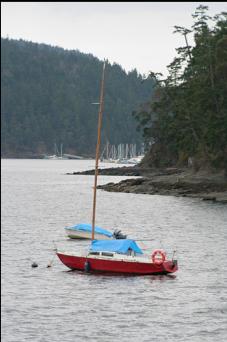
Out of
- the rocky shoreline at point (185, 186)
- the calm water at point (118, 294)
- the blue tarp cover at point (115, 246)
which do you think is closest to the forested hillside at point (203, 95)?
the rocky shoreline at point (185, 186)

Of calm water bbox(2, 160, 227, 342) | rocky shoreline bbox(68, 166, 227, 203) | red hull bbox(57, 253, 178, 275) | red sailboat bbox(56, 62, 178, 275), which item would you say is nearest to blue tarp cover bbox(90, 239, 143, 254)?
red sailboat bbox(56, 62, 178, 275)

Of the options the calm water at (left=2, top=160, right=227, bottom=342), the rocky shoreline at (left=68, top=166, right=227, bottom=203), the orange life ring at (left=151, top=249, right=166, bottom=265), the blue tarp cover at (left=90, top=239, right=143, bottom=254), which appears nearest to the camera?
the calm water at (left=2, top=160, right=227, bottom=342)

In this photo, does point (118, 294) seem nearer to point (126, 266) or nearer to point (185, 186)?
point (126, 266)

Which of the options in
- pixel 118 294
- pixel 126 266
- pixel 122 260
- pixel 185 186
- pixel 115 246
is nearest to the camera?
pixel 118 294

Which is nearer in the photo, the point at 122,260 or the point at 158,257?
the point at 122,260

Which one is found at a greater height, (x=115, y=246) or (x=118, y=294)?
(x=115, y=246)

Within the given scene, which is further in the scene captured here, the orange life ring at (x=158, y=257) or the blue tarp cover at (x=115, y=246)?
the blue tarp cover at (x=115, y=246)

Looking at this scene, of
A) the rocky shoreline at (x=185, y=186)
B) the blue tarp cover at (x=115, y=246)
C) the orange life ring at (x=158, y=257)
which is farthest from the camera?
the rocky shoreline at (x=185, y=186)

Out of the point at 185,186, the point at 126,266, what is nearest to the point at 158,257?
the point at 126,266

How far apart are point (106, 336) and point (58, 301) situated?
22.5 feet

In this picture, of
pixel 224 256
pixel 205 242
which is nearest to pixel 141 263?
pixel 224 256

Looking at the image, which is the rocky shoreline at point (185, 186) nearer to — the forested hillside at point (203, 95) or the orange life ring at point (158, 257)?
the forested hillside at point (203, 95)

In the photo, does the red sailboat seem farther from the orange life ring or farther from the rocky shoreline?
the rocky shoreline

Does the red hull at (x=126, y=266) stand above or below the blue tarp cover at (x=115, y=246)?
below
